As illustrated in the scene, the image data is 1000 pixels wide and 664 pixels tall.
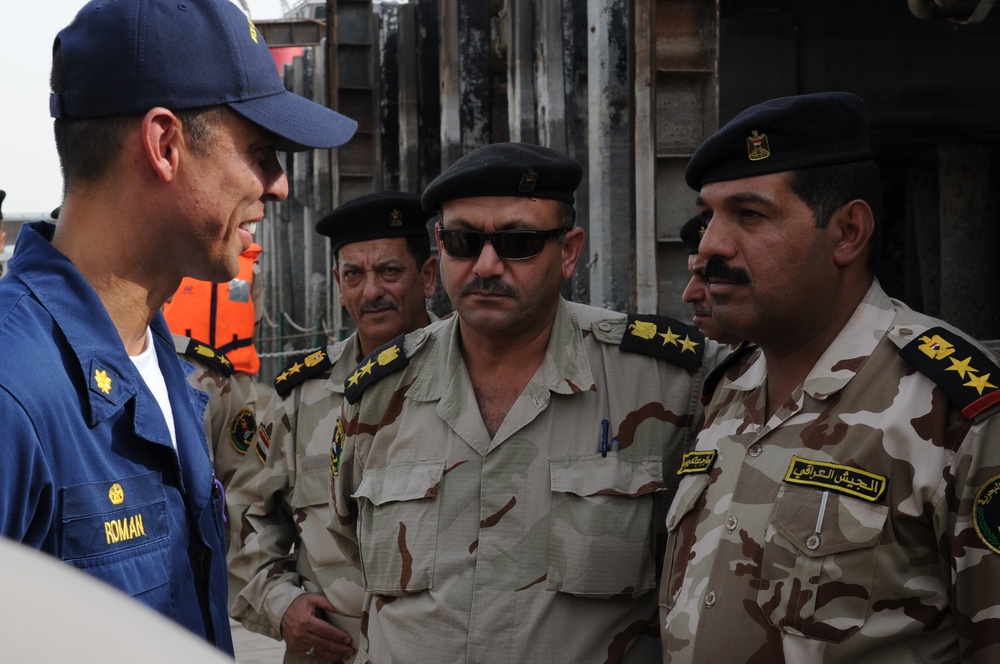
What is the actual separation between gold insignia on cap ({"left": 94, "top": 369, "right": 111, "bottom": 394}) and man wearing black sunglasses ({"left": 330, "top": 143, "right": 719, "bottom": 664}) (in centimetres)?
131

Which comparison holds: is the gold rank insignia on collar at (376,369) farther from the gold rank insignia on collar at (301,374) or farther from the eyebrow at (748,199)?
the eyebrow at (748,199)

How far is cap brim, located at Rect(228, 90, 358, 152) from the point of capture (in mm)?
2096

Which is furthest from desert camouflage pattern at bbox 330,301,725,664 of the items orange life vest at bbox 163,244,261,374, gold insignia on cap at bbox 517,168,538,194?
orange life vest at bbox 163,244,261,374

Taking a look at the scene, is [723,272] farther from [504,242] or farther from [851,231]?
[504,242]

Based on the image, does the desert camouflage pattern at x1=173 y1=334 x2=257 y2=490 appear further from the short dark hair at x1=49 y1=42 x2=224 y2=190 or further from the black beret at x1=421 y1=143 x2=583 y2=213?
the short dark hair at x1=49 y1=42 x2=224 y2=190

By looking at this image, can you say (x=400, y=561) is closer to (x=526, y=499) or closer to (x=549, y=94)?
(x=526, y=499)

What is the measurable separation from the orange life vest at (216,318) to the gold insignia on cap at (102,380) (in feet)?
17.2

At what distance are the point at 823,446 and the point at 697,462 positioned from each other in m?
0.43

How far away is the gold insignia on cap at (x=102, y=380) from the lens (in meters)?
1.89

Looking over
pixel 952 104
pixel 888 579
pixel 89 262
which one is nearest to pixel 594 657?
pixel 888 579

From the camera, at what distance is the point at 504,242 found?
3.27 meters

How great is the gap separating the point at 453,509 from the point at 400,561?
22 cm

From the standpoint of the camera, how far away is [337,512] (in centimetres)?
352

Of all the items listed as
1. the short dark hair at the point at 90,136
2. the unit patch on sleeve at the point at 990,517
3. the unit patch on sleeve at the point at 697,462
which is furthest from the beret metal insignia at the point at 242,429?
the unit patch on sleeve at the point at 990,517
